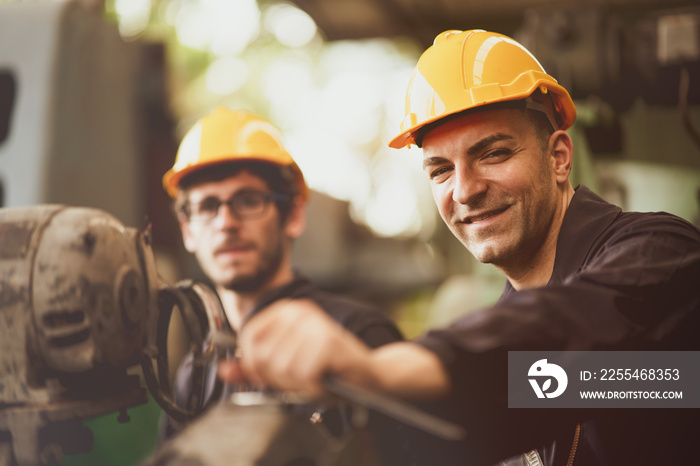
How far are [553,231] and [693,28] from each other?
212 cm

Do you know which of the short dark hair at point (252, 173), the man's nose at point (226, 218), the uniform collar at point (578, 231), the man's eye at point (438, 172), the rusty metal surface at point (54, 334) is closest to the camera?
the rusty metal surface at point (54, 334)

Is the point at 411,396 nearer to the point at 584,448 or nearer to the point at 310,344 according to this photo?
the point at 310,344

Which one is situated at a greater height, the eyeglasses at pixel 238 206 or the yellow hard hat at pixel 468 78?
the yellow hard hat at pixel 468 78

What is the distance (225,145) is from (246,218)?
347mm

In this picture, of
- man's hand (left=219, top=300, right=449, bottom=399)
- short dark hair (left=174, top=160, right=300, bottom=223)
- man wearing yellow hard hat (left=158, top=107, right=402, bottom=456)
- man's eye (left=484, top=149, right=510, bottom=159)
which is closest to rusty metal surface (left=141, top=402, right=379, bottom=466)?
man's hand (left=219, top=300, right=449, bottom=399)

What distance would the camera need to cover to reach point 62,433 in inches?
55.2

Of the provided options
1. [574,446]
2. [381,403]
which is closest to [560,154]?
[574,446]

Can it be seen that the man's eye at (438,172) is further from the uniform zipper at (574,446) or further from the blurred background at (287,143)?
the uniform zipper at (574,446)

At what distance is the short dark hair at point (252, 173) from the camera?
2595 mm

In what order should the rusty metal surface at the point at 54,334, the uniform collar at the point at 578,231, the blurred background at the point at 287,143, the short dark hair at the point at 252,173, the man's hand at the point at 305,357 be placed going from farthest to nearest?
the blurred background at the point at 287,143
the short dark hair at the point at 252,173
the uniform collar at the point at 578,231
the rusty metal surface at the point at 54,334
the man's hand at the point at 305,357

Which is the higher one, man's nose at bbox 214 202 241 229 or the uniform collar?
man's nose at bbox 214 202 241 229

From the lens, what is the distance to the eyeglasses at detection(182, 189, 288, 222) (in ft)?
8.12

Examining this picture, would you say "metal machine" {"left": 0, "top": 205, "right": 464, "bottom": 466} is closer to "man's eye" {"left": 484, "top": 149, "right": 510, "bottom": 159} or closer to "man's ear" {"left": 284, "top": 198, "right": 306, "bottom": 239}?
"man's eye" {"left": 484, "top": 149, "right": 510, "bottom": 159}

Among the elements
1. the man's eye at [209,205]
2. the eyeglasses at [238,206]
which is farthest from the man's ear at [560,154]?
the man's eye at [209,205]
